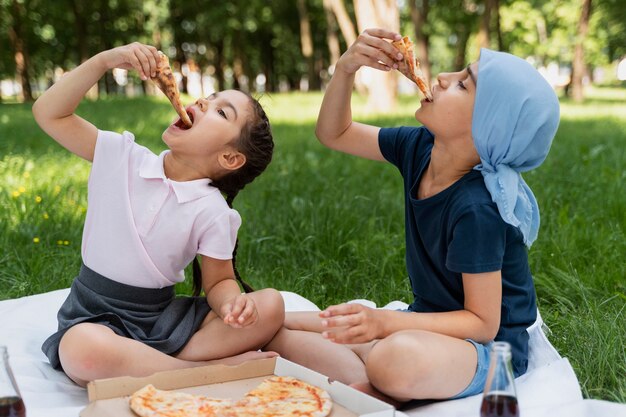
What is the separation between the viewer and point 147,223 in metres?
2.73

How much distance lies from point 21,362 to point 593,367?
1981 millimetres

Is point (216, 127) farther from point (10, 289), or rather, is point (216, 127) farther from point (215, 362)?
point (10, 289)

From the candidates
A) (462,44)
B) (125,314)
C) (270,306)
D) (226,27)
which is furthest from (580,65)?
(125,314)

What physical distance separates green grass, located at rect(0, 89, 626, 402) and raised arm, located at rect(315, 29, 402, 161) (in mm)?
266

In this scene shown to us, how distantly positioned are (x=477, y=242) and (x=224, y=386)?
3.06 feet

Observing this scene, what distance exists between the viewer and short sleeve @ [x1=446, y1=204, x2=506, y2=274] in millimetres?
2455

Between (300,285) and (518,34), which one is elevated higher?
(518,34)

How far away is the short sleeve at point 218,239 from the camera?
8.92ft

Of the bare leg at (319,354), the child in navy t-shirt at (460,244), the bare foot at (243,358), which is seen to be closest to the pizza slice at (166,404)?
the bare foot at (243,358)

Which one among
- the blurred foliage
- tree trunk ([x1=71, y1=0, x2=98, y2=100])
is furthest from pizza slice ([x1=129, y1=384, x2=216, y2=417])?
tree trunk ([x1=71, y1=0, x2=98, y2=100])

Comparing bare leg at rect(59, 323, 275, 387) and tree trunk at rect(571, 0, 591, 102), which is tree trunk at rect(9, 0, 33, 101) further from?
bare leg at rect(59, 323, 275, 387)

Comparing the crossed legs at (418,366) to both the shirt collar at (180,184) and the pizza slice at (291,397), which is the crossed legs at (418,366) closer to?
the pizza slice at (291,397)

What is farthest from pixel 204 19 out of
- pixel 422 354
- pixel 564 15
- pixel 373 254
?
pixel 422 354

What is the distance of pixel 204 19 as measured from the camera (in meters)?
27.9
